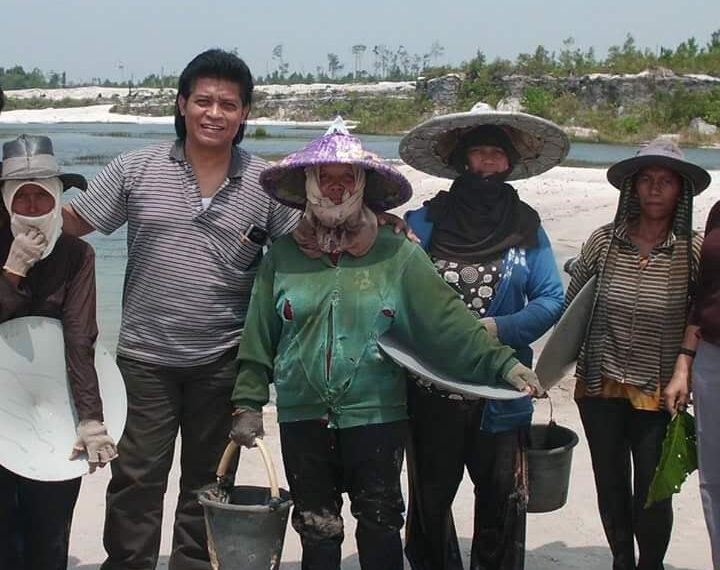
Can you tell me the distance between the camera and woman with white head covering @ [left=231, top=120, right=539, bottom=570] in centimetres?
335

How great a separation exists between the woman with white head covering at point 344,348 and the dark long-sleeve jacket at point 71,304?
0.51 m

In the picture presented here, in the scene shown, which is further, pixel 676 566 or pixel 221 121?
pixel 676 566

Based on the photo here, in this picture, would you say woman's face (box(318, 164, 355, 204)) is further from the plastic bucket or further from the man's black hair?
the plastic bucket

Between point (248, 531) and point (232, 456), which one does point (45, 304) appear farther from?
point (248, 531)

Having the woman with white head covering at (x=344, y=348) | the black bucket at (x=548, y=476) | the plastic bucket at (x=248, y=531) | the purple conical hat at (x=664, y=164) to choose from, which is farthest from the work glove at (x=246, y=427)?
the purple conical hat at (x=664, y=164)

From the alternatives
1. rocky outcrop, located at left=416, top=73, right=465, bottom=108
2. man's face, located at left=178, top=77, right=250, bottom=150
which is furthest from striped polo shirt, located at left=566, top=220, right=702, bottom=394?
rocky outcrop, located at left=416, top=73, right=465, bottom=108

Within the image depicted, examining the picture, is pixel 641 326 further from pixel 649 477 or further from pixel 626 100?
pixel 626 100

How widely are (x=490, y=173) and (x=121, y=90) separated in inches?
6314

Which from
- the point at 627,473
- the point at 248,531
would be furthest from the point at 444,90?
the point at 248,531

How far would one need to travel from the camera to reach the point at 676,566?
4492 mm

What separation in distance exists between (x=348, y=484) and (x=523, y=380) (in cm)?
71

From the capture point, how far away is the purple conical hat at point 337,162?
10.8 feet

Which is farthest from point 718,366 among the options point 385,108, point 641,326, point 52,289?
point 385,108

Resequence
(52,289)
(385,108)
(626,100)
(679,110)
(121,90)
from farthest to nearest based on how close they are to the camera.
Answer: (121,90) < (385,108) < (626,100) < (679,110) < (52,289)
